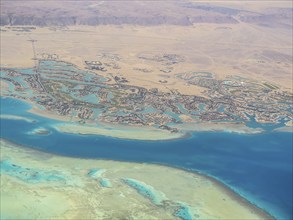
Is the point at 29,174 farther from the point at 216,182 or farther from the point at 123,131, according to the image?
the point at 216,182

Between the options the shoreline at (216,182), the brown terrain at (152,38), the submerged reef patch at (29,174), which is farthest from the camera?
the brown terrain at (152,38)

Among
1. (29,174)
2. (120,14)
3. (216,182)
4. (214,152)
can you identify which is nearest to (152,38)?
(120,14)

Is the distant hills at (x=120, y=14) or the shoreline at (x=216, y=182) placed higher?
the distant hills at (x=120, y=14)

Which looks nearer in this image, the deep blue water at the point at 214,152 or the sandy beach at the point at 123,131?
the deep blue water at the point at 214,152

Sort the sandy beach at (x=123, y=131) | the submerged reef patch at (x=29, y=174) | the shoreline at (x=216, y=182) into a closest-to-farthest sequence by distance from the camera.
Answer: the shoreline at (x=216, y=182), the submerged reef patch at (x=29, y=174), the sandy beach at (x=123, y=131)

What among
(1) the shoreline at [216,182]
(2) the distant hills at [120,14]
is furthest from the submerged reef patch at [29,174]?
(2) the distant hills at [120,14]

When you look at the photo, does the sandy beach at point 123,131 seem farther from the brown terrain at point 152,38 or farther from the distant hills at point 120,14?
the distant hills at point 120,14

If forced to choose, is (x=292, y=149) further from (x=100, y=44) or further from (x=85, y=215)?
(x=100, y=44)
